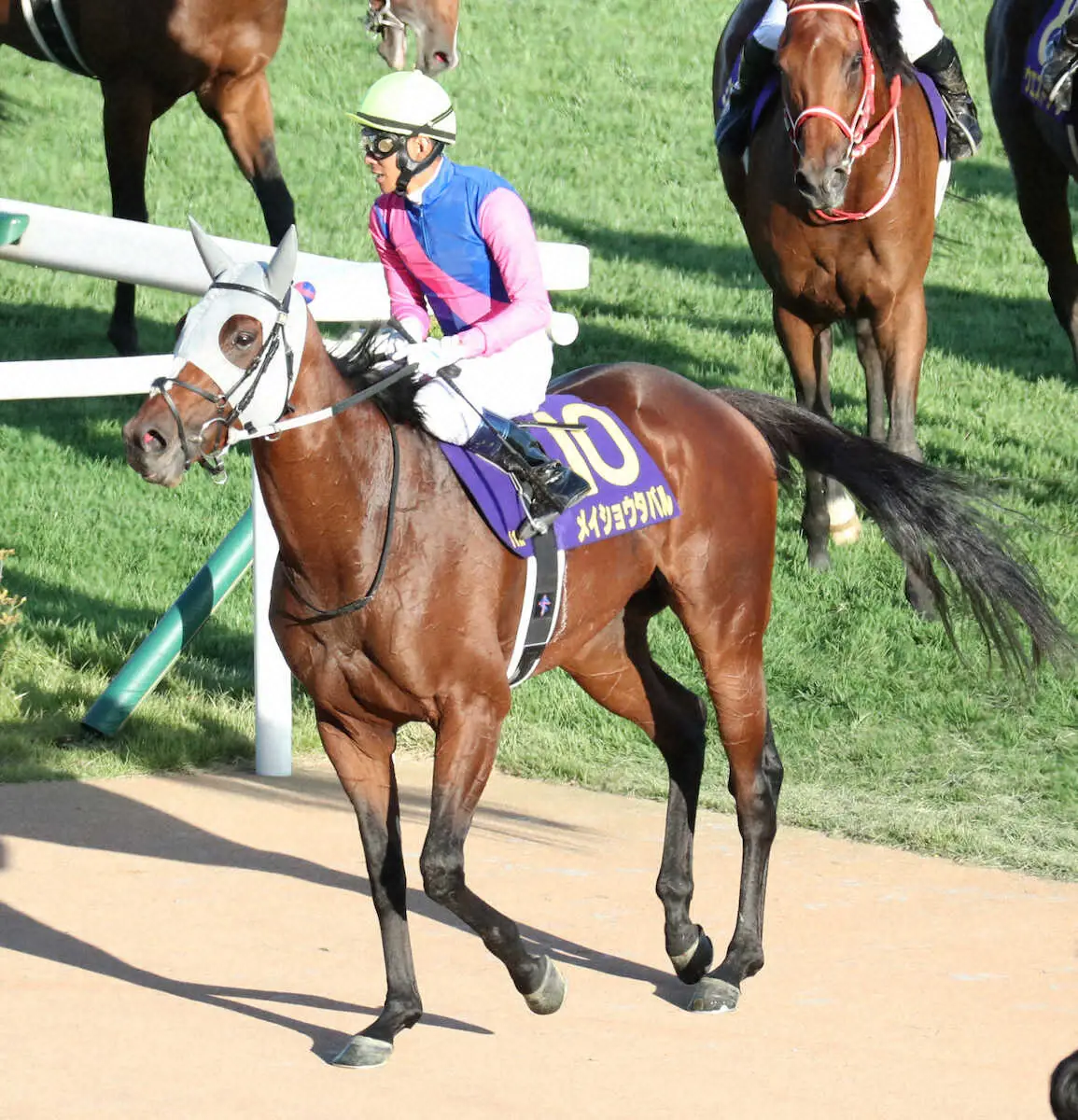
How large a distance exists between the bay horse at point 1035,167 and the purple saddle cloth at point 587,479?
5599 mm

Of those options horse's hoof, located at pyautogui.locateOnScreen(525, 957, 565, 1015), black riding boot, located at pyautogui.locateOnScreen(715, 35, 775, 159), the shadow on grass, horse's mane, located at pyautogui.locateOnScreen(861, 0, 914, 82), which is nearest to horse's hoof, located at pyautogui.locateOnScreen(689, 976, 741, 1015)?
the shadow on grass

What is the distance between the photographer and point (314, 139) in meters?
15.3

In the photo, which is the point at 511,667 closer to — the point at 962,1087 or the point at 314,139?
the point at 962,1087

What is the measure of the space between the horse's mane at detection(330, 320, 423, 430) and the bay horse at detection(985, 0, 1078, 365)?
626 centimetres

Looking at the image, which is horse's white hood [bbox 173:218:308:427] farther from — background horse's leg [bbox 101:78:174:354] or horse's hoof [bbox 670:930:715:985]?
background horse's leg [bbox 101:78:174:354]

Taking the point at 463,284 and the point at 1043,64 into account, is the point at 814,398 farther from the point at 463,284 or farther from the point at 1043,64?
the point at 463,284

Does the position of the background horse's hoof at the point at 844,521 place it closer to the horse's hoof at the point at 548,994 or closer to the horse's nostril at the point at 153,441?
the horse's hoof at the point at 548,994

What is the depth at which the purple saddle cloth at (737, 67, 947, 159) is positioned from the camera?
8461mm

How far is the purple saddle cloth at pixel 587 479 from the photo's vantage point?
4672 millimetres

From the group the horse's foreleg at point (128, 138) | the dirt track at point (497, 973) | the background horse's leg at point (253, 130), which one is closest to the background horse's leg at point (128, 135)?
the horse's foreleg at point (128, 138)

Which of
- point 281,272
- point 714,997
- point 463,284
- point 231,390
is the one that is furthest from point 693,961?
point 281,272

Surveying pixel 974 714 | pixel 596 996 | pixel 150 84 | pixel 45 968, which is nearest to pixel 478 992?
pixel 596 996

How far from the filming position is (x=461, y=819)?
4488 millimetres

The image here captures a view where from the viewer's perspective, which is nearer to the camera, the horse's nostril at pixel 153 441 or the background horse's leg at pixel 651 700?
the horse's nostril at pixel 153 441
